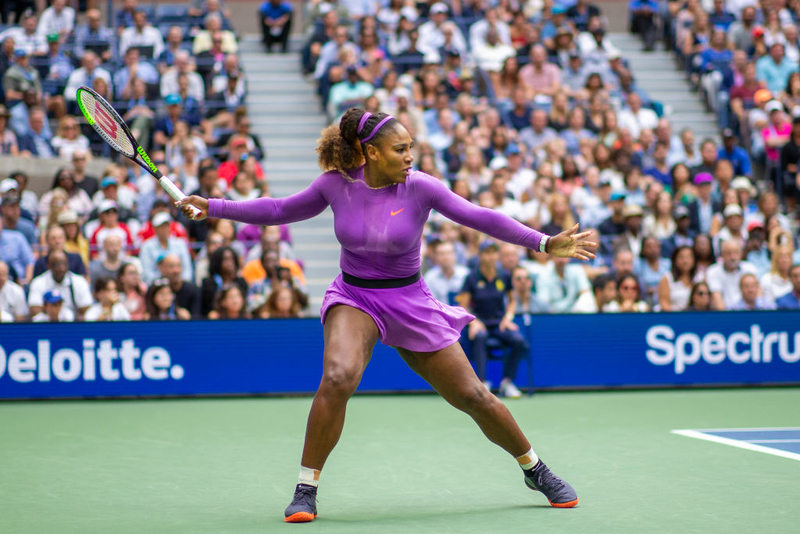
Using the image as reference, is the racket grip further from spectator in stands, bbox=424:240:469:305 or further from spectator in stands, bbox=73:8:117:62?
spectator in stands, bbox=73:8:117:62

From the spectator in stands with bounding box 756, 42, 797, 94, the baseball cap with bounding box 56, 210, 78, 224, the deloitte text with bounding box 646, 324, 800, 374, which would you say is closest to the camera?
the deloitte text with bounding box 646, 324, 800, 374

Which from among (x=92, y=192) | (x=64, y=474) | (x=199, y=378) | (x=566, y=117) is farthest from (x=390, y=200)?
(x=566, y=117)

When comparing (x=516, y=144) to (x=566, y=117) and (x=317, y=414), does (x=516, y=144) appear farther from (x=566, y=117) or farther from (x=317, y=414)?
(x=317, y=414)

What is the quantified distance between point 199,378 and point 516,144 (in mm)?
6231

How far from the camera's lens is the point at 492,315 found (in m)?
11.2

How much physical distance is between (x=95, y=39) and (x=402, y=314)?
12368 mm

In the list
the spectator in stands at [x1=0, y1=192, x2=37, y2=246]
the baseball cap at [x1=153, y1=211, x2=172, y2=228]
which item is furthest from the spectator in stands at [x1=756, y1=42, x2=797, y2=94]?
the spectator in stands at [x1=0, y1=192, x2=37, y2=246]

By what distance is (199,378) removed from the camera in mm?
10953

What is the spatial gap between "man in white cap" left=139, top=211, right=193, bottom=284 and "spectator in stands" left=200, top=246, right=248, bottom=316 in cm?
59

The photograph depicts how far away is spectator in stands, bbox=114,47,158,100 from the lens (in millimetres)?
15352

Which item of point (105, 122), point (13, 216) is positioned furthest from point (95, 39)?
point (105, 122)

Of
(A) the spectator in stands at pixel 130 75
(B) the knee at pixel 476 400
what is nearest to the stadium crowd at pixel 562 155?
(A) the spectator in stands at pixel 130 75

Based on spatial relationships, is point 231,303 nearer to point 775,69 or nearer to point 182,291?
point 182,291

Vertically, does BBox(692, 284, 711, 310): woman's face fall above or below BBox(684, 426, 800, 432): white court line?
above
